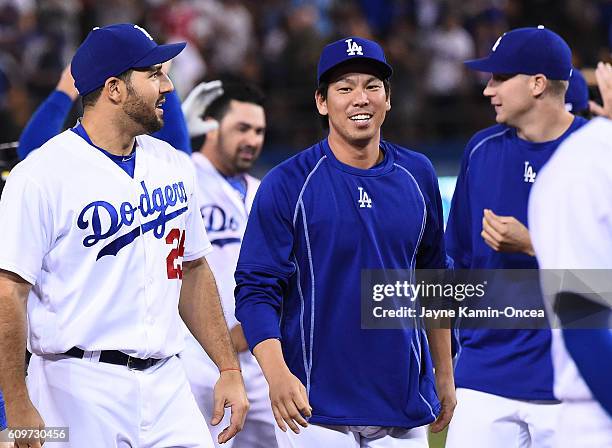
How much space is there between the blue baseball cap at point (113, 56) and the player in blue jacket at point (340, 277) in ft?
2.03

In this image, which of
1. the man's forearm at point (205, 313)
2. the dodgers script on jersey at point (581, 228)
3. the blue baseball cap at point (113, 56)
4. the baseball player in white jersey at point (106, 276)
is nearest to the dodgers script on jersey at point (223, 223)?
the man's forearm at point (205, 313)

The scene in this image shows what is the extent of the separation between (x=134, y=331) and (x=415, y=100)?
10.7 metres

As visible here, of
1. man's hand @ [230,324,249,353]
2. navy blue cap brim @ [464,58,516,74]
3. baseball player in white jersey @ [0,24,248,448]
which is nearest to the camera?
baseball player in white jersey @ [0,24,248,448]

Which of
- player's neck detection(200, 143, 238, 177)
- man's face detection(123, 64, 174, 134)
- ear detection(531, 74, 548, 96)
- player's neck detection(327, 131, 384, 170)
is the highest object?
ear detection(531, 74, 548, 96)

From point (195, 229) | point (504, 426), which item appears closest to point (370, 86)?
point (195, 229)

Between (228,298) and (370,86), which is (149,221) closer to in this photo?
(370,86)

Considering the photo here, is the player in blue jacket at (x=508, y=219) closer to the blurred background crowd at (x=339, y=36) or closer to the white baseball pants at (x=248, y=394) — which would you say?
the white baseball pants at (x=248, y=394)

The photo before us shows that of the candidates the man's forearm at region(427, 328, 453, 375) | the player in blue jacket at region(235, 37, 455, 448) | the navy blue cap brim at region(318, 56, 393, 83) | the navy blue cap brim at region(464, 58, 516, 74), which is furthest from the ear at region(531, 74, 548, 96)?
the man's forearm at region(427, 328, 453, 375)

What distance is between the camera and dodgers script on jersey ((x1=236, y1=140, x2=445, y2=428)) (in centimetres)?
415

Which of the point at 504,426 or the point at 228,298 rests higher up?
the point at 228,298

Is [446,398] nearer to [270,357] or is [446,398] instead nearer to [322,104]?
[270,357]

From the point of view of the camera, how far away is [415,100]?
14516 millimetres

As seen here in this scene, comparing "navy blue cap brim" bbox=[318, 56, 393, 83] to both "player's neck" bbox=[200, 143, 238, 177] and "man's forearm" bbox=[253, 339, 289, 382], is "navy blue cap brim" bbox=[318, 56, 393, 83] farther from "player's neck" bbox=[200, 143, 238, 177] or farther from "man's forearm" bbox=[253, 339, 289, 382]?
"player's neck" bbox=[200, 143, 238, 177]

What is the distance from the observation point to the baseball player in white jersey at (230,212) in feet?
19.5
